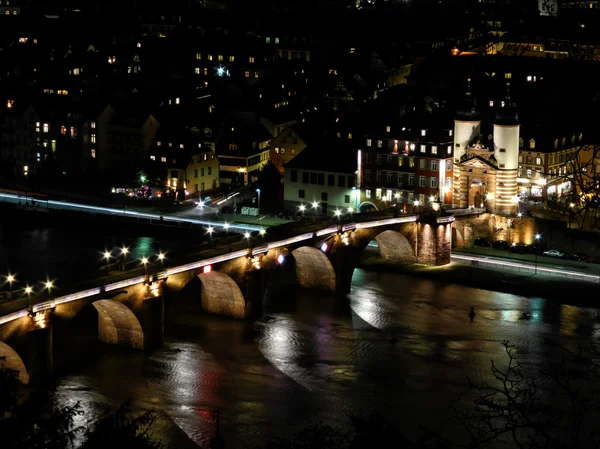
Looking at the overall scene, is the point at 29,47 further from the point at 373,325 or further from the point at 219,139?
the point at 373,325

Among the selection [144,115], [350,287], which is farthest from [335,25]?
[350,287]

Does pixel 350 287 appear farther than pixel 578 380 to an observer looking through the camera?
Yes

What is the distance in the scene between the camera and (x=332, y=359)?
Answer: 3984cm

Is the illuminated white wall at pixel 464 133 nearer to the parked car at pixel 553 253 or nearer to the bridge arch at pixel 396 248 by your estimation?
the bridge arch at pixel 396 248

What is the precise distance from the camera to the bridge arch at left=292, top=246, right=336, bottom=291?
162ft

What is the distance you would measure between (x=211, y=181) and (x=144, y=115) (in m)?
5.25

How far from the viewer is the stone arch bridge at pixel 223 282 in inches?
1415

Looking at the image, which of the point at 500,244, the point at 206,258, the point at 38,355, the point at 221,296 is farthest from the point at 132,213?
the point at 38,355

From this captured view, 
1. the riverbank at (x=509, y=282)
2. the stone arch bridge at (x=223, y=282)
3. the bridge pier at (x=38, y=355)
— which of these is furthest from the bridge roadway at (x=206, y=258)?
the riverbank at (x=509, y=282)

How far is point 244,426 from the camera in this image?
33.2m

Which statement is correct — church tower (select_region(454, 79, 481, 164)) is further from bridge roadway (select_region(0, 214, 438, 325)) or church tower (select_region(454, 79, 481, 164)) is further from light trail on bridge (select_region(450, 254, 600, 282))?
light trail on bridge (select_region(450, 254, 600, 282))

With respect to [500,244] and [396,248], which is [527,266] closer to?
[500,244]

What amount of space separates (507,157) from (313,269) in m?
11.3

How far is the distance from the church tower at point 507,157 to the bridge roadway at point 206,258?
3.32 meters
